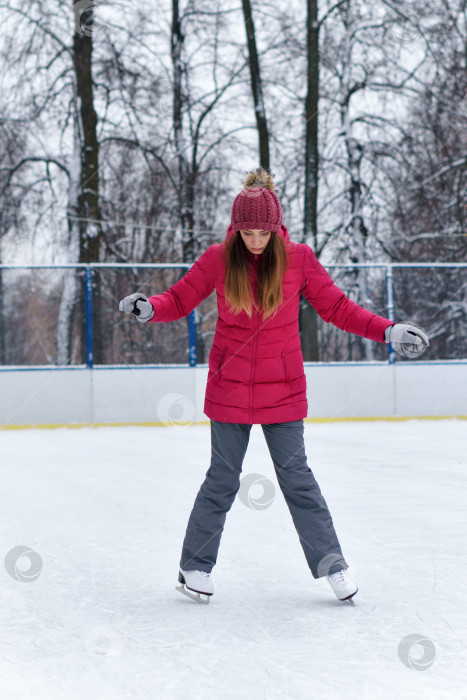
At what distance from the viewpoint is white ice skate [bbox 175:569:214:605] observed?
266 cm

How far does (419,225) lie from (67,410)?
24.4ft

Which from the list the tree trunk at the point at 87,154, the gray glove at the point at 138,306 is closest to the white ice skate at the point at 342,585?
the gray glove at the point at 138,306

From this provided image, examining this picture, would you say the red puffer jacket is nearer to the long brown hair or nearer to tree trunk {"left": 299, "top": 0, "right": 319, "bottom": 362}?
the long brown hair

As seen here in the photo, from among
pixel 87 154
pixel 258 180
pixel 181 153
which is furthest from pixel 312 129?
pixel 258 180

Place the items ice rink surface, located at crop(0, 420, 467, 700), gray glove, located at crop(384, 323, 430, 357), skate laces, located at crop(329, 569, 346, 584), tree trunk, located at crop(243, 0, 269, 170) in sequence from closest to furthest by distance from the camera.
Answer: ice rink surface, located at crop(0, 420, 467, 700) < gray glove, located at crop(384, 323, 430, 357) < skate laces, located at crop(329, 569, 346, 584) < tree trunk, located at crop(243, 0, 269, 170)

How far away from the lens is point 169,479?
17.1 ft

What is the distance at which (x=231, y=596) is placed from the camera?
276cm

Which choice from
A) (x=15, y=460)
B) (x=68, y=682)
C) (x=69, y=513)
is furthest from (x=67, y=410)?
(x=68, y=682)

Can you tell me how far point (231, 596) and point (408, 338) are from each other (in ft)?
3.22

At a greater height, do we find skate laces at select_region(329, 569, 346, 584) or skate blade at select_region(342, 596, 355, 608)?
skate laces at select_region(329, 569, 346, 584)

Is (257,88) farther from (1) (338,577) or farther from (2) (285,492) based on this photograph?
(1) (338,577)

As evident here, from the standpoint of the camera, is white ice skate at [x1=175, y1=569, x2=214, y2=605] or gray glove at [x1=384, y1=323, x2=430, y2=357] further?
white ice skate at [x1=175, y1=569, x2=214, y2=605]

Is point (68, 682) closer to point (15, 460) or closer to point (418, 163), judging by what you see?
point (15, 460)

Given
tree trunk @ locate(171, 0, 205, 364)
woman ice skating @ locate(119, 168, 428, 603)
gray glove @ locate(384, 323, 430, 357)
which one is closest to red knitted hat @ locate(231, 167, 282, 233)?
woman ice skating @ locate(119, 168, 428, 603)
